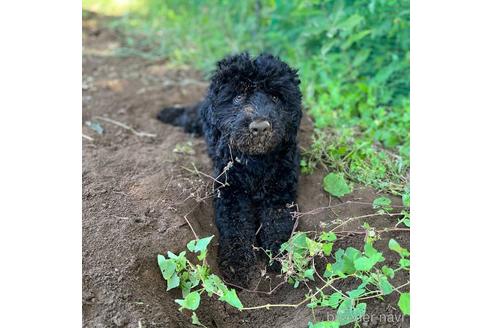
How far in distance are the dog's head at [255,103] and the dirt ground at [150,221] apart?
589 millimetres

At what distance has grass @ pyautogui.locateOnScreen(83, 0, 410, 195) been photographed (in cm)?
473

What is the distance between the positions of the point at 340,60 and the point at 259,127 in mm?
3002

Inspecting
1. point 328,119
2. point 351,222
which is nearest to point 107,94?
point 328,119

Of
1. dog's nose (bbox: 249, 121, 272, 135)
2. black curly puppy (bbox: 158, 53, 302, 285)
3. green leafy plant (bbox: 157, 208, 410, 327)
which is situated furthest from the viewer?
black curly puppy (bbox: 158, 53, 302, 285)

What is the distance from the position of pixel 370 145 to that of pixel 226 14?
150 inches

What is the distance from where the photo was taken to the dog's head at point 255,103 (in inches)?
145

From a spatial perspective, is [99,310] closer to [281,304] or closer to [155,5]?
[281,304]

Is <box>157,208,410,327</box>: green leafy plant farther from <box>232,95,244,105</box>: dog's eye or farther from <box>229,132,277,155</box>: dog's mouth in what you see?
<box>232,95,244,105</box>: dog's eye

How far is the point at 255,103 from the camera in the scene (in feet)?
12.4

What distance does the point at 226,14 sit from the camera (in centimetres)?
801

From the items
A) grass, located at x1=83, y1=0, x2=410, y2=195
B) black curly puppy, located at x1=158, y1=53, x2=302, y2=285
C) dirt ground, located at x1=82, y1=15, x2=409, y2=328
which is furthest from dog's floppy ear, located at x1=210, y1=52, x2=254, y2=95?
grass, located at x1=83, y1=0, x2=410, y2=195

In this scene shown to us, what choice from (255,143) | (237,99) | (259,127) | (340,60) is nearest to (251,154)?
(255,143)

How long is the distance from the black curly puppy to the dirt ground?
16cm

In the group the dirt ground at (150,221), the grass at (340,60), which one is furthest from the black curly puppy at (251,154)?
the grass at (340,60)
